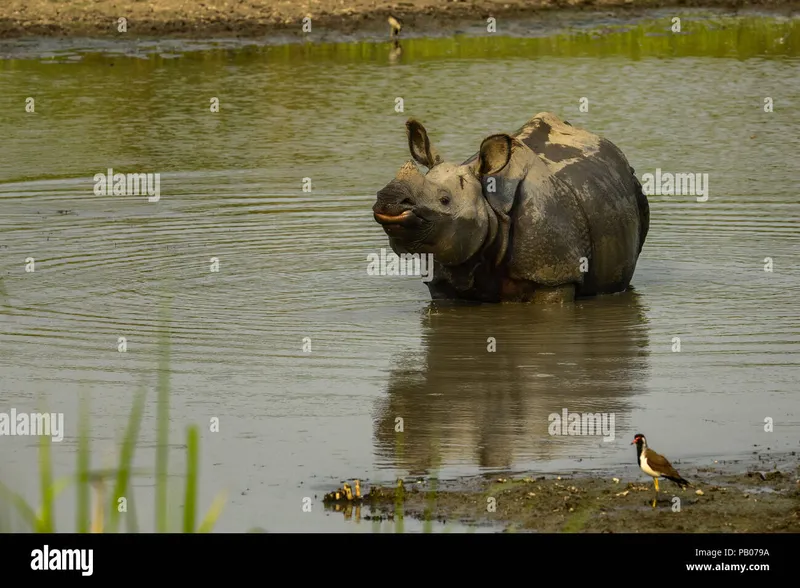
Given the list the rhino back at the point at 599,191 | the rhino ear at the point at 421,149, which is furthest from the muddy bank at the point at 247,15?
the rhino ear at the point at 421,149

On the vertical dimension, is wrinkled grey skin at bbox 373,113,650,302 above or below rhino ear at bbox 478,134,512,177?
below

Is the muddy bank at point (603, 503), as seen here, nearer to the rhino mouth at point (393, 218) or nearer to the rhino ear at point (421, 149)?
the rhino mouth at point (393, 218)

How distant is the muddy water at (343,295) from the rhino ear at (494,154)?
3.80 ft

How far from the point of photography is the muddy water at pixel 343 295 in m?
10.4

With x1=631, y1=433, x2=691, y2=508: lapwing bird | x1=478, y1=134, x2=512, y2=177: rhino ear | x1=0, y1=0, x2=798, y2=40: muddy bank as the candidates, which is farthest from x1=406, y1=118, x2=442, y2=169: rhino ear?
x1=0, y1=0, x2=798, y2=40: muddy bank

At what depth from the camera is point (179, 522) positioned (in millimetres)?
8805

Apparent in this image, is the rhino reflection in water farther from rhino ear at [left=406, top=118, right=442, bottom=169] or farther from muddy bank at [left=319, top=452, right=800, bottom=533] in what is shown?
rhino ear at [left=406, top=118, right=442, bottom=169]

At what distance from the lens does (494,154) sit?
13.7 m

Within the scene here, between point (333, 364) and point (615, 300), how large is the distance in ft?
10.4

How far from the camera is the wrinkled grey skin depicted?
1332cm

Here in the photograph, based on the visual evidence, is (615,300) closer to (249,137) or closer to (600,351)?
(600,351)

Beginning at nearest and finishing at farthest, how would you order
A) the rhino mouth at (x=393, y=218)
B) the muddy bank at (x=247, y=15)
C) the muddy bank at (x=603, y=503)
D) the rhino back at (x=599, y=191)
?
the muddy bank at (x=603, y=503), the rhino mouth at (x=393, y=218), the rhino back at (x=599, y=191), the muddy bank at (x=247, y=15)

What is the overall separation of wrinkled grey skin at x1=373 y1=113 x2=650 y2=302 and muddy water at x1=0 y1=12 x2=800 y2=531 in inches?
11.5
